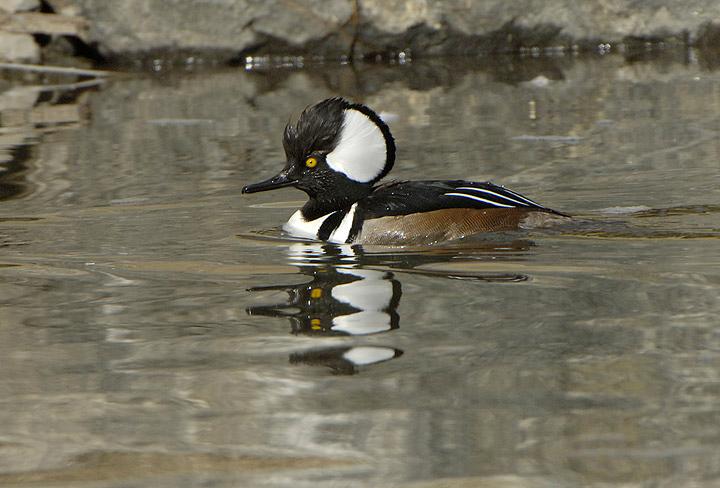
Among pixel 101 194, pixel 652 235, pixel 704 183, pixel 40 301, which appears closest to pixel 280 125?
pixel 101 194

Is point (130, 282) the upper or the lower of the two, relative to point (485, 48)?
lower

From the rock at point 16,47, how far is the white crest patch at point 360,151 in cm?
868

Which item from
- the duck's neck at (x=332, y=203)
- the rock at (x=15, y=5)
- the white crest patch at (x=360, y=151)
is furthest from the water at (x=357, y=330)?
the rock at (x=15, y=5)

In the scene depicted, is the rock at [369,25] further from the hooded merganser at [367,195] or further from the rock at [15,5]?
the hooded merganser at [367,195]

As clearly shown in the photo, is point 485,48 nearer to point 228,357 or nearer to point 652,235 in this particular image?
point 652,235

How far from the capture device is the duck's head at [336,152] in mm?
5613

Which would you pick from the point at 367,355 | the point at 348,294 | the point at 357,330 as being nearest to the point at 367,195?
the point at 348,294

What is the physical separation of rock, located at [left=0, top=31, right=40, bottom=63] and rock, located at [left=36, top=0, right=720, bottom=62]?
78 cm

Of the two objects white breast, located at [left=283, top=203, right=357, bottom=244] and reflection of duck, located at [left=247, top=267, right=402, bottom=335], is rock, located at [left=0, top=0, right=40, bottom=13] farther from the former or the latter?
reflection of duck, located at [left=247, top=267, right=402, bottom=335]

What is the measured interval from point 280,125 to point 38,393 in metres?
6.53

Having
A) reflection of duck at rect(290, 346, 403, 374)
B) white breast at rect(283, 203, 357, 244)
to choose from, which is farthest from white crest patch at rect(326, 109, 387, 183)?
reflection of duck at rect(290, 346, 403, 374)

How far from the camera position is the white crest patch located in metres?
5.63

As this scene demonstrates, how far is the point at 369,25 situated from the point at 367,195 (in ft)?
28.9

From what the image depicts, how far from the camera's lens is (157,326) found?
402cm
